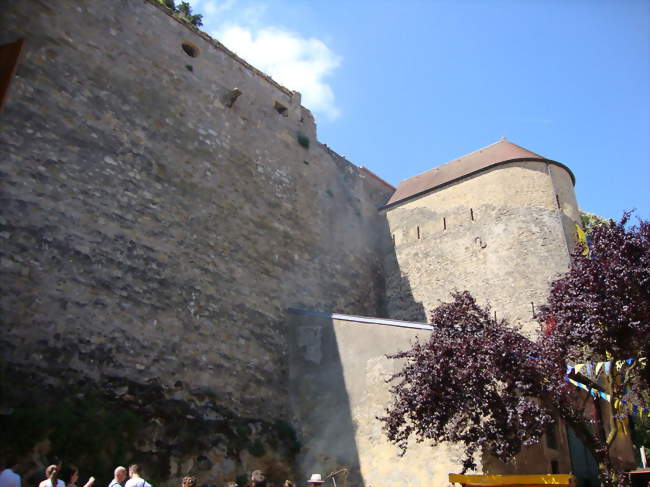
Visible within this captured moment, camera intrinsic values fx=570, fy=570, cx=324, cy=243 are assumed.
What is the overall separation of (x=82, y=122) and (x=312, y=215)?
6091 mm

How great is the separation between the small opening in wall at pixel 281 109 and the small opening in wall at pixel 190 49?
2.50m

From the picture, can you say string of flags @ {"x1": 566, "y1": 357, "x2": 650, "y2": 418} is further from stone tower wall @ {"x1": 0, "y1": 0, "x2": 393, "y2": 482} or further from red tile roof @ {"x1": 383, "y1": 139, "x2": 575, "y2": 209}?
red tile roof @ {"x1": 383, "y1": 139, "x2": 575, "y2": 209}

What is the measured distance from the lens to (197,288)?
410 inches

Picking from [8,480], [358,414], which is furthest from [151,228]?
[8,480]

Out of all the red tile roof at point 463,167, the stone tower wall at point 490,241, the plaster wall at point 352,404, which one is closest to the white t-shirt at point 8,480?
the plaster wall at point 352,404

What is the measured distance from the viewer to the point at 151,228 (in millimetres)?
10078

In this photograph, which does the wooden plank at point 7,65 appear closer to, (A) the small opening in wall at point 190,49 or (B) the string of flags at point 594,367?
(A) the small opening in wall at point 190,49

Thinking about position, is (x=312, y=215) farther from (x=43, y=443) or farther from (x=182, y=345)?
(x=43, y=443)

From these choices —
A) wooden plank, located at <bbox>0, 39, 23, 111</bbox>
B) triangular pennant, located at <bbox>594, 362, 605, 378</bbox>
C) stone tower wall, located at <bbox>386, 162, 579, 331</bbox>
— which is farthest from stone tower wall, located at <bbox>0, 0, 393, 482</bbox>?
triangular pennant, located at <bbox>594, 362, 605, 378</bbox>

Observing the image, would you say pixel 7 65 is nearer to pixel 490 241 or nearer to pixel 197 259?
pixel 197 259

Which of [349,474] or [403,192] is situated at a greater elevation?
[403,192]

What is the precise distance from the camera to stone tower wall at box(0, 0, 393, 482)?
835 cm

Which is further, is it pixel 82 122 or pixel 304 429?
pixel 304 429

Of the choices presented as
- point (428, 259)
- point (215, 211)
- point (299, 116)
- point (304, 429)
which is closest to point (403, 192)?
point (428, 259)
